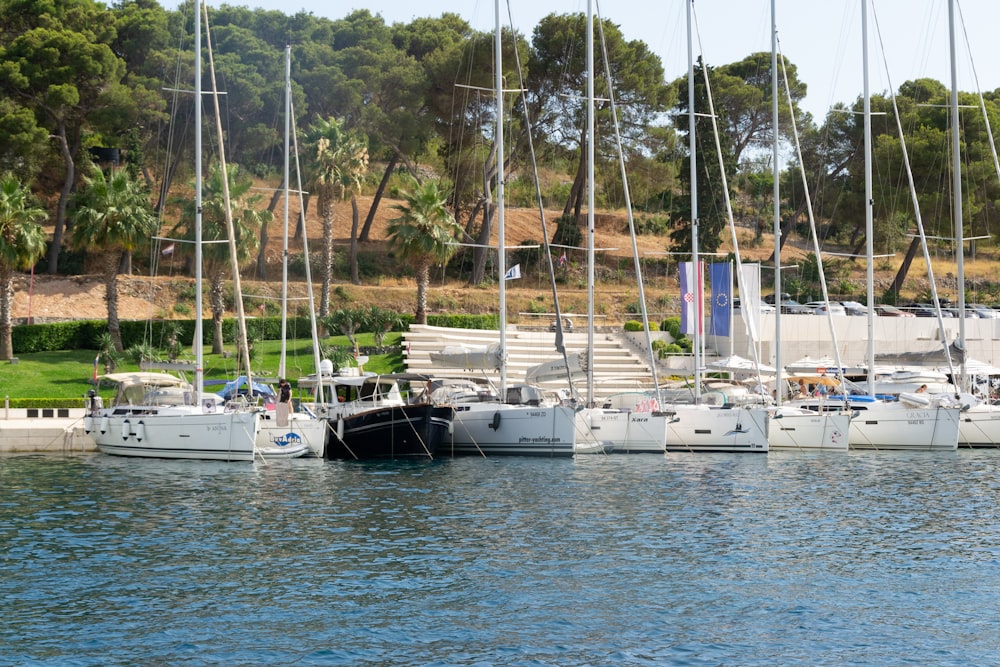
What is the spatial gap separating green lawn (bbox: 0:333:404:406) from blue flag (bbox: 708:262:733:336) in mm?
13492

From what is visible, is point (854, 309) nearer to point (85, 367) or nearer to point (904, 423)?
point (904, 423)

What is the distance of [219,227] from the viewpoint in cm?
4991

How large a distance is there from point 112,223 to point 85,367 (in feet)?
20.7

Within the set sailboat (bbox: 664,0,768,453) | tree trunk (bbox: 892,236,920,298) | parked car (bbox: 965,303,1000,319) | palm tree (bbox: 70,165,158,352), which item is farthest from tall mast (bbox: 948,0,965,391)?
palm tree (bbox: 70,165,158,352)

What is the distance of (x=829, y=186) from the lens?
258 ft

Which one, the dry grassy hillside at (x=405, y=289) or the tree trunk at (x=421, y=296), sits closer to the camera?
the tree trunk at (x=421, y=296)

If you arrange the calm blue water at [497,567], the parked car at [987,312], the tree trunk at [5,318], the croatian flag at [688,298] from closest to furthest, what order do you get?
the calm blue water at [497,567] → the croatian flag at [688,298] → the tree trunk at [5,318] → the parked car at [987,312]

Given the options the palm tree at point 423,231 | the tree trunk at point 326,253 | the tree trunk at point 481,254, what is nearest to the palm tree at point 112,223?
the tree trunk at point 326,253

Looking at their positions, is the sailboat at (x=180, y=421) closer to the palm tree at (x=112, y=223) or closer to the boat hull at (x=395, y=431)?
the boat hull at (x=395, y=431)

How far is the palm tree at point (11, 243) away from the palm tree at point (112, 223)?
6.55 feet

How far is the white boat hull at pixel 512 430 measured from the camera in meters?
35.2

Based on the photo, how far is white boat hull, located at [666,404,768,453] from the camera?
36.8 meters

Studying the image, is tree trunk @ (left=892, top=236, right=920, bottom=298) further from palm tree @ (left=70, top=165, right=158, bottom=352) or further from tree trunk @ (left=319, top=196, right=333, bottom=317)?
palm tree @ (left=70, top=165, right=158, bottom=352)

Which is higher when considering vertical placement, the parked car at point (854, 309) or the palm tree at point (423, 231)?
the palm tree at point (423, 231)
